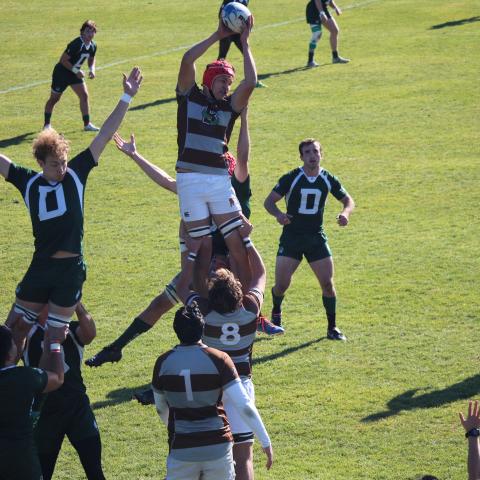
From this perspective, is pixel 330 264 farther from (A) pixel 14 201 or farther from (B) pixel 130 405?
(A) pixel 14 201

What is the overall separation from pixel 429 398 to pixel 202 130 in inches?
158

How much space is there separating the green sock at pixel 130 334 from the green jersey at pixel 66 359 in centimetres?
149

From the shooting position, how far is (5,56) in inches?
1206

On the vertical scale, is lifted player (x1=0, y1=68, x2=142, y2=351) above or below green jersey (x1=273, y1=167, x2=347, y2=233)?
above

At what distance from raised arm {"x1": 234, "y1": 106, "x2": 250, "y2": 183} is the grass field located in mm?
2474

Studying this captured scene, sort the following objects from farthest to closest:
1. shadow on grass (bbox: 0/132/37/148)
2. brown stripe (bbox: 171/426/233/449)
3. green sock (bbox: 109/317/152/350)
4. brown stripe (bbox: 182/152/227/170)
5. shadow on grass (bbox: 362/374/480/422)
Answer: shadow on grass (bbox: 0/132/37/148) < shadow on grass (bbox: 362/374/480/422) < green sock (bbox: 109/317/152/350) < brown stripe (bbox: 182/152/227/170) < brown stripe (bbox: 171/426/233/449)

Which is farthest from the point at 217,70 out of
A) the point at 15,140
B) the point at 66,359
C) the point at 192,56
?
the point at 15,140

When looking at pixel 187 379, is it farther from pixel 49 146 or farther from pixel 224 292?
pixel 49 146

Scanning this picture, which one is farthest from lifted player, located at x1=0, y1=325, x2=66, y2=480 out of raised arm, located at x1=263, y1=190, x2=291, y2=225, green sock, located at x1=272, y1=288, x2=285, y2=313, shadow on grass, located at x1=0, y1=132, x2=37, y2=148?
shadow on grass, located at x1=0, y1=132, x2=37, y2=148

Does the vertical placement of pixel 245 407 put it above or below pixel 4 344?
below

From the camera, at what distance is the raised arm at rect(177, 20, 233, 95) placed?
8914 millimetres

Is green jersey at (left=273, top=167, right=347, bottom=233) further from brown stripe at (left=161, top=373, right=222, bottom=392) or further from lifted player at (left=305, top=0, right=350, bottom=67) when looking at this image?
lifted player at (left=305, top=0, right=350, bottom=67)

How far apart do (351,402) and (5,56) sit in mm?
22765

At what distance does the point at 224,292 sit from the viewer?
7.75 m
